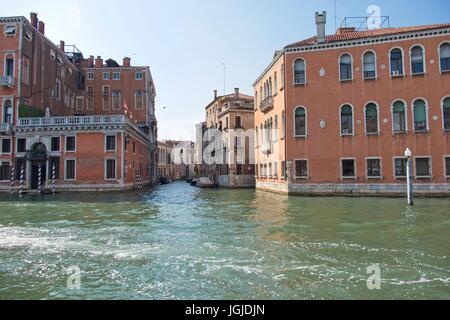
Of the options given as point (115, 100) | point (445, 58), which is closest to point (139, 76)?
point (115, 100)

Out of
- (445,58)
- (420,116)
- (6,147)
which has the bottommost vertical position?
(6,147)

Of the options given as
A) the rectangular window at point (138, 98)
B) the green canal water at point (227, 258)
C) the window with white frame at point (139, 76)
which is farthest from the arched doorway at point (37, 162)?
the window with white frame at point (139, 76)

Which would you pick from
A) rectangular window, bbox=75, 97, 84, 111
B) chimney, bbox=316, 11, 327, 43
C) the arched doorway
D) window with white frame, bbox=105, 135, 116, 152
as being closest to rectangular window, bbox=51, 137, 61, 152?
the arched doorway

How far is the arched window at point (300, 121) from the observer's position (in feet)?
74.6

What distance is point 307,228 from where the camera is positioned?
31.9ft

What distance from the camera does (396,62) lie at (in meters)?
21.0

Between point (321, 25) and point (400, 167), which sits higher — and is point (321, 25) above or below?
above

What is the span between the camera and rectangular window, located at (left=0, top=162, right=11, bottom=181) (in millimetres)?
26391

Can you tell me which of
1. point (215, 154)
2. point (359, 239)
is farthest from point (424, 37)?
point (215, 154)

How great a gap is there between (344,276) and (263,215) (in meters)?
7.33

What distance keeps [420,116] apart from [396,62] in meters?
3.44

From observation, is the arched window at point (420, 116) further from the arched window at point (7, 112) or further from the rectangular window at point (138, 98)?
the rectangular window at point (138, 98)

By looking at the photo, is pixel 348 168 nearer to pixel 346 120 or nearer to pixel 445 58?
pixel 346 120

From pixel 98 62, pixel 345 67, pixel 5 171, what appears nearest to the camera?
pixel 345 67
